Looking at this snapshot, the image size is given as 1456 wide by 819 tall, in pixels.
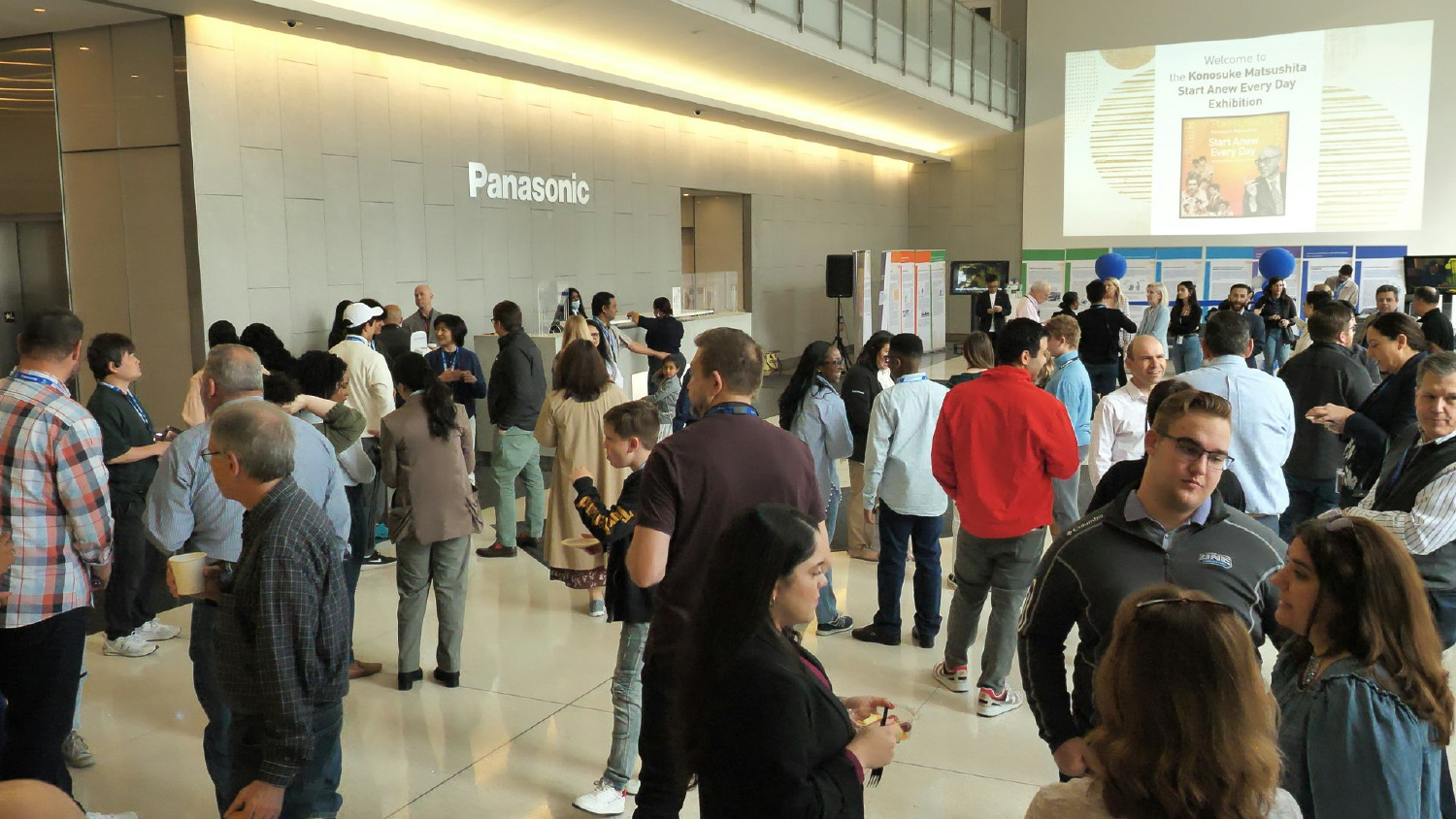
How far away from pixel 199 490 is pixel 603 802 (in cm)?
181

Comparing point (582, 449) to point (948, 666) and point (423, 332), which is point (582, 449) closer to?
point (948, 666)

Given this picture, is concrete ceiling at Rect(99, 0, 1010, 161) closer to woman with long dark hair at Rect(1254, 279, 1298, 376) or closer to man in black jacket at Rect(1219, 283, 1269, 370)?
man in black jacket at Rect(1219, 283, 1269, 370)

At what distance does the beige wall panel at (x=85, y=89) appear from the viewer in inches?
343

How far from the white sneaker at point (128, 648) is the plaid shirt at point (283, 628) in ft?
11.0

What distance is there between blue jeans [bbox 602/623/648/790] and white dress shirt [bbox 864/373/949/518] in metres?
1.93

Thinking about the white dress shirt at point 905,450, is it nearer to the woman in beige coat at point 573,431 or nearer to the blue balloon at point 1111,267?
the woman in beige coat at point 573,431

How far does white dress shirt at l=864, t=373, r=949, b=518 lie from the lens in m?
5.21

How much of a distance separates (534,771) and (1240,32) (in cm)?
1948

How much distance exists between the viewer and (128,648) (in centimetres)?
527

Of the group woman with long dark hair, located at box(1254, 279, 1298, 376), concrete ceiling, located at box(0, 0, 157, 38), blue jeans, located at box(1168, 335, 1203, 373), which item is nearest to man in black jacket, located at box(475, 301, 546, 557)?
concrete ceiling, located at box(0, 0, 157, 38)

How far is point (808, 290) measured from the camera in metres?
20.2

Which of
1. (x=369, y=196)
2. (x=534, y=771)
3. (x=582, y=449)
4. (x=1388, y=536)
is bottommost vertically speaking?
(x=534, y=771)

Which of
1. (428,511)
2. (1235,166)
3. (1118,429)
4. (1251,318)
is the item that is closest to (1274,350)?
(1251,318)

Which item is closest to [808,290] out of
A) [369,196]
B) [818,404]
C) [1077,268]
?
[1077,268]
